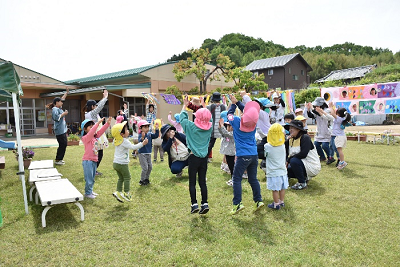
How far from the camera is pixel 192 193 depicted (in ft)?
13.8

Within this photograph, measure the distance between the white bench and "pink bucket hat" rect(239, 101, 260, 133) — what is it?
2.68 metres

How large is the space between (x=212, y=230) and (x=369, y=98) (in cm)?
1066

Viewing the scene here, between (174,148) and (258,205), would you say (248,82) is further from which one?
(258,205)

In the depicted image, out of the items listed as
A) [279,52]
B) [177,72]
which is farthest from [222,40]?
[177,72]

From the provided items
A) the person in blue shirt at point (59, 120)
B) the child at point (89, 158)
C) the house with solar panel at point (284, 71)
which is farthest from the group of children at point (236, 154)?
the house with solar panel at point (284, 71)

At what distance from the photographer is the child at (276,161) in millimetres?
4434

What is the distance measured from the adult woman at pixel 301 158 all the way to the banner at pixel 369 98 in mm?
7533

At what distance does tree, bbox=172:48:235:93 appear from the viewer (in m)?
21.5

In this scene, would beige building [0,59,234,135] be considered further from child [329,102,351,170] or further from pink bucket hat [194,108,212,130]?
pink bucket hat [194,108,212,130]

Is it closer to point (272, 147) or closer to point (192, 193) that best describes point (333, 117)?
point (272, 147)

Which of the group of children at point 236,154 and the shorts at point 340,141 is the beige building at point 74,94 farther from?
the group of children at point 236,154

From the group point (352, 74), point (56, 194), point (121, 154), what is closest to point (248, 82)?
point (121, 154)

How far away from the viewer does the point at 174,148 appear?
6477 mm

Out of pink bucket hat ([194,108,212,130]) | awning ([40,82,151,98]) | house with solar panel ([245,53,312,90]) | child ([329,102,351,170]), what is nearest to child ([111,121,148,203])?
pink bucket hat ([194,108,212,130])
